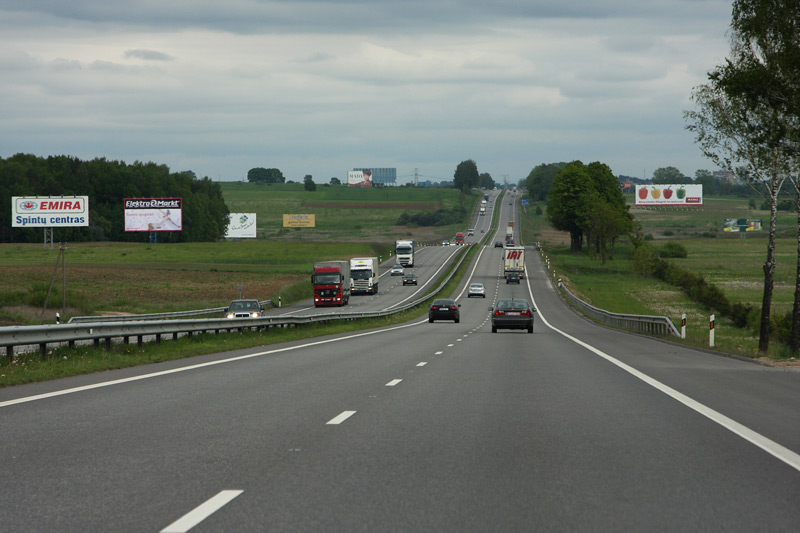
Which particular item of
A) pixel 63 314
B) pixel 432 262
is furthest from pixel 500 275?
pixel 63 314

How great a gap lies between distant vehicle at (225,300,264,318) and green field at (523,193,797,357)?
23.5m

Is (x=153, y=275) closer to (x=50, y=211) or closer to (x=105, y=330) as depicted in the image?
(x=50, y=211)

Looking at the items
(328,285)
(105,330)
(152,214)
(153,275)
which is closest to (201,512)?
(105,330)

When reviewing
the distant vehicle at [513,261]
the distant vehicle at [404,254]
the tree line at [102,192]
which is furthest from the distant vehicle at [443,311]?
the tree line at [102,192]

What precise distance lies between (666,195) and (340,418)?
184072 millimetres

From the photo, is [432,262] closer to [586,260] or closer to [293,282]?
[586,260]

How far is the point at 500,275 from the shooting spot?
108250 millimetres

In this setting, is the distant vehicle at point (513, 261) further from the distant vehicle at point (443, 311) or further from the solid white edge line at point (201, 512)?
the solid white edge line at point (201, 512)

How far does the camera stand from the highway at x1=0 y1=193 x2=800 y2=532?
6320 millimetres

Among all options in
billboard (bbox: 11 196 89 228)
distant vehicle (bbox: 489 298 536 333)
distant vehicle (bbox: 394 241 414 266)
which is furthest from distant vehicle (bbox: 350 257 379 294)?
distant vehicle (bbox: 489 298 536 333)

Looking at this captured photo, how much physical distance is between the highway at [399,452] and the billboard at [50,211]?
78.4 m

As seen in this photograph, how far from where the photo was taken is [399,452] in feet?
28.5

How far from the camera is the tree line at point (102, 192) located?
145 metres

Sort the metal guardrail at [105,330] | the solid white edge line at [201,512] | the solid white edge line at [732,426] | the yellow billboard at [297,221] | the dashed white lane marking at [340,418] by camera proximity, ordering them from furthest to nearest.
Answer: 1. the yellow billboard at [297,221]
2. the metal guardrail at [105,330]
3. the dashed white lane marking at [340,418]
4. the solid white edge line at [732,426]
5. the solid white edge line at [201,512]
